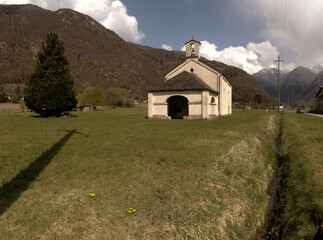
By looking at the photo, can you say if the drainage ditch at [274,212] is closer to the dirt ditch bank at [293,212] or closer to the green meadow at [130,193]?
the dirt ditch bank at [293,212]

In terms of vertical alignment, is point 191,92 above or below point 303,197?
above

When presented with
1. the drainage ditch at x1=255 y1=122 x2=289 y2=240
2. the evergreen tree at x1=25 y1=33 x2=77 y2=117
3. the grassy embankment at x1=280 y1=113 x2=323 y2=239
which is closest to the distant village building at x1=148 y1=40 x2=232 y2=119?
the evergreen tree at x1=25 y1=33 x2=77 y2=117

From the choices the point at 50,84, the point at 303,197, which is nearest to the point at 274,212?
the point at 303,197

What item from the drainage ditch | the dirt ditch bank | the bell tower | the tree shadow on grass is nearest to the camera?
the dirt ditch bank

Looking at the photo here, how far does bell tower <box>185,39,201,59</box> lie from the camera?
105ft

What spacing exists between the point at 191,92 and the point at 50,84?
20.4m

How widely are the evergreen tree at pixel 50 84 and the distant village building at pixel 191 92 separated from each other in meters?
13.0

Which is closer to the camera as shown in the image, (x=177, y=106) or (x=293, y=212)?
(x=293, y=212)

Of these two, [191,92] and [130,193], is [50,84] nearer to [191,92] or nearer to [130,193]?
[191,92]

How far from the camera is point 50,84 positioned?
28.8 meters

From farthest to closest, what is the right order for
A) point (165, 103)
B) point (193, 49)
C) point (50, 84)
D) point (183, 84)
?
point (193, 49) < point (50, 84) < point (165, 103) < point (183, 84)

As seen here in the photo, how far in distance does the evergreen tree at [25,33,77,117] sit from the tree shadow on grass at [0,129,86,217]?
75.1 feet

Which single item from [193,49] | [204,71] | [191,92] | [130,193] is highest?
[193,49]

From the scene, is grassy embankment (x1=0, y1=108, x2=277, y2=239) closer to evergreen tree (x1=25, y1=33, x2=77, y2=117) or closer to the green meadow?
the green meadow
